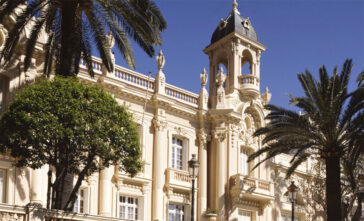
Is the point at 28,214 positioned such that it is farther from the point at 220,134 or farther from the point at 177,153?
the point at 220,134

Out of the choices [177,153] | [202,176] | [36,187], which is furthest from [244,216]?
[36,187]

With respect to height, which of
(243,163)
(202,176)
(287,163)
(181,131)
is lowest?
(202,176)

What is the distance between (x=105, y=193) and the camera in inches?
1014

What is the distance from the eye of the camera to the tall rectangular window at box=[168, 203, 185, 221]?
29222mm

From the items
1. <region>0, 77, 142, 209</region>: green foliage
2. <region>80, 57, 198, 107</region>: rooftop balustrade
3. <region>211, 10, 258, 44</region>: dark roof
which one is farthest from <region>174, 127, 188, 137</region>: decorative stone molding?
<region>0, 77, 142, 209</region>: green foliage

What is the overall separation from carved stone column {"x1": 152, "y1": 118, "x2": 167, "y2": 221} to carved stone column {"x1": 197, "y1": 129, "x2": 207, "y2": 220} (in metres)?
2.55

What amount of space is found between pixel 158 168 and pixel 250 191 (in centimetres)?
620

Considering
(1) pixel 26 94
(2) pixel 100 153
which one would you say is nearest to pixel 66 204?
(2) pixel 100 153

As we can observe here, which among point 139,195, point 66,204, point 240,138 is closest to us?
point 66,204

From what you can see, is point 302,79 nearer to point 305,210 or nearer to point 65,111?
point 65,111

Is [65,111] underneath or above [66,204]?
above

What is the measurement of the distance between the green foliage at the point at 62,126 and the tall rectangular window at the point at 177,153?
10854 millimetres

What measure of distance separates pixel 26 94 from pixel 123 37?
4570 millimetres

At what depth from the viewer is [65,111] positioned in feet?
60.2
